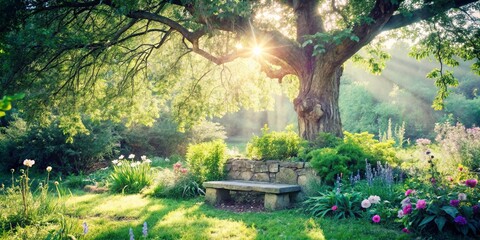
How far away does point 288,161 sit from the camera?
282 inches

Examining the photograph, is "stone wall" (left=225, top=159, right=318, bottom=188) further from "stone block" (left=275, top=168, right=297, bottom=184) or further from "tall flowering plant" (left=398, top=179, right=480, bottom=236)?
"tall flowering plant" (left=398, top=179, right=480, bottom=236)

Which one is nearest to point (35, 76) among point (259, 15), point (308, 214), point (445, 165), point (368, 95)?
point (259, 15)

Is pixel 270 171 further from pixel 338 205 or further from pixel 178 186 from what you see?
pixel 338 205

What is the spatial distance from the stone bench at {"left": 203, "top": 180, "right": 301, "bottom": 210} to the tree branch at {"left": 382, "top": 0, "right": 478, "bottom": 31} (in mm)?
3958

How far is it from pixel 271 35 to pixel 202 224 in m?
4.49

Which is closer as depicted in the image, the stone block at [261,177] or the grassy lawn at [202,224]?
the grassy lawn at [202,224]

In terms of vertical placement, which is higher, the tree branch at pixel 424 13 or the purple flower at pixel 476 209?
the tree branch at pixel 424 13

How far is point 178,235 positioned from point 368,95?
66.9 feet

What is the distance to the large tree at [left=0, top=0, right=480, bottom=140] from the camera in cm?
662

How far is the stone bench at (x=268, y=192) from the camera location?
623 cm

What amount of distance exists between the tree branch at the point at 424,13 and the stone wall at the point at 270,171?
11.3 ft

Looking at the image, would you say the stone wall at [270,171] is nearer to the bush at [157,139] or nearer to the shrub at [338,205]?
the shrub at [338,205]

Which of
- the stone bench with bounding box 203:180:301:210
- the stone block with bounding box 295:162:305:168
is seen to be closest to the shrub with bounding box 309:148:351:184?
the stone block with bounding box 295:162:305:168

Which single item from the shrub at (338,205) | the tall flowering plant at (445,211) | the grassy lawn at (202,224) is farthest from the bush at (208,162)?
the tall flowering plant at (445,211)
